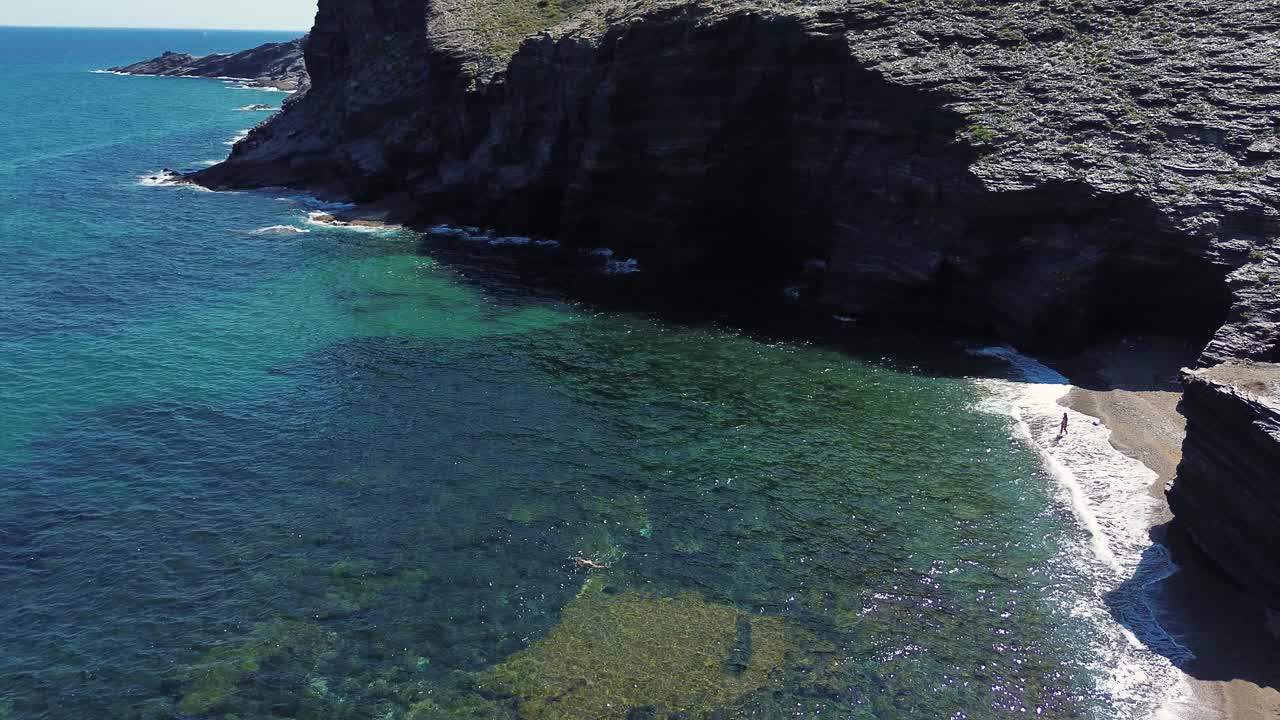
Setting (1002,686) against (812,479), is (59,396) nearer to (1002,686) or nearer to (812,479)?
(812,479)

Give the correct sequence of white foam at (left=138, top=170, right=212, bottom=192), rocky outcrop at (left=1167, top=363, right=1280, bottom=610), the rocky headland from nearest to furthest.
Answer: rocky outcrop at (left=1167, top=363, right=1280, bottom=610) < the rocky headland < white foam at (left=138, top=170, right=212, bottom=192)

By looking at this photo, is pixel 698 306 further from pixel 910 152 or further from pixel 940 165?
pixel 940 165

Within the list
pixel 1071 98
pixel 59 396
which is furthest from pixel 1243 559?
pixel 59 396

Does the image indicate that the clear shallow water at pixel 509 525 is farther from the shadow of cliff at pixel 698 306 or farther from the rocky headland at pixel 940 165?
the rocky headland at pixel 940 165

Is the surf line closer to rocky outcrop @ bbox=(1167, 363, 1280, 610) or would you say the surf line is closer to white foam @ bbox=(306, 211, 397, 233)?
rocky outcrop @ bbox=(1167, 363, 1280, 610)

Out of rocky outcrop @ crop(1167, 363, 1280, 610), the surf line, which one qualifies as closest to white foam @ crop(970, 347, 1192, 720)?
the surf line

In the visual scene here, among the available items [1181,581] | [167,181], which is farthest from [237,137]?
[1181,581]
